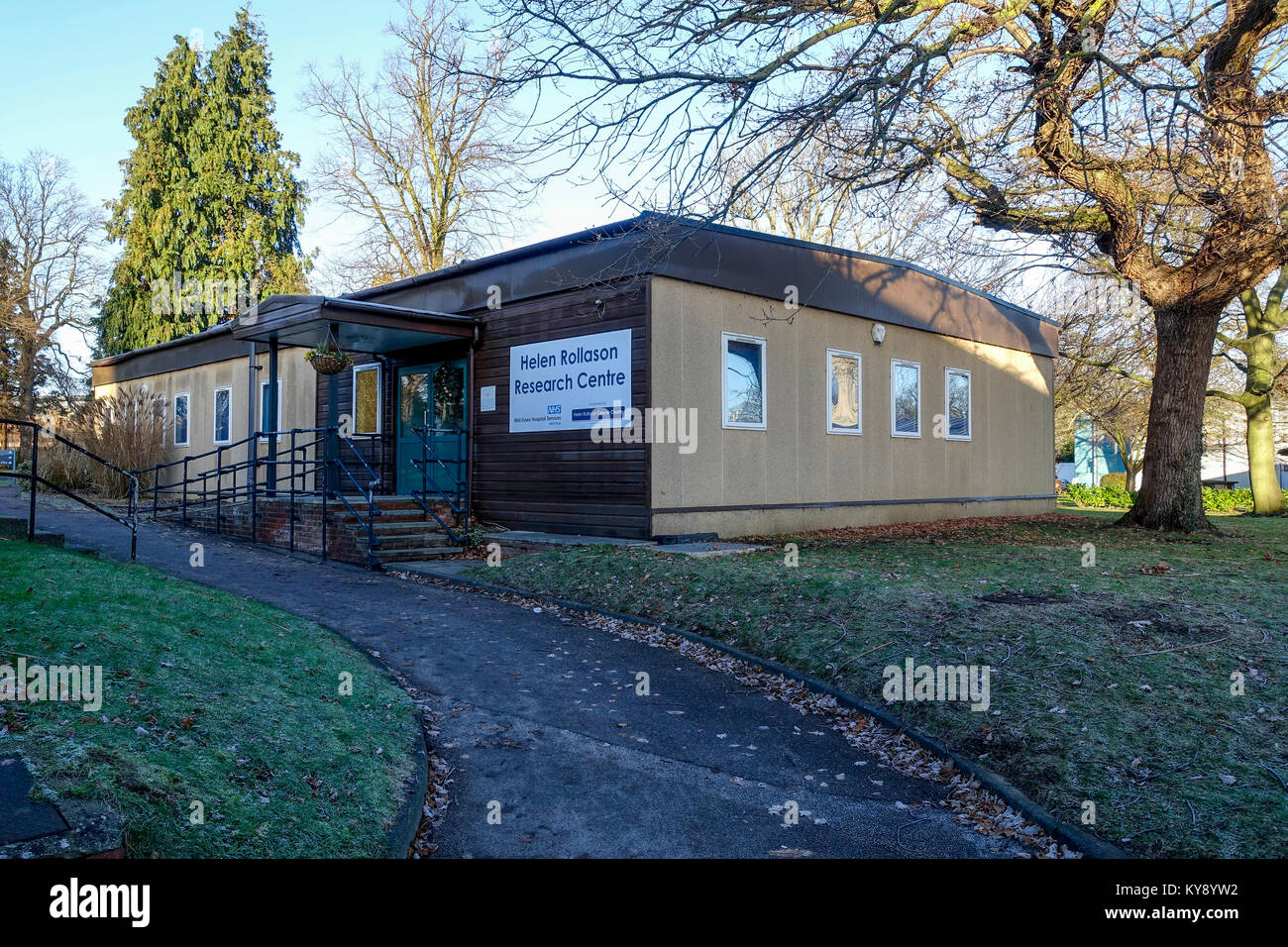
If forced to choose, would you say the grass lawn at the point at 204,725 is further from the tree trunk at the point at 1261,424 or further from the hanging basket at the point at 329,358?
the tree trunk at the point at 1261,424

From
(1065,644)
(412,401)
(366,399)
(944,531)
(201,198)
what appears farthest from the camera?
(201,198)

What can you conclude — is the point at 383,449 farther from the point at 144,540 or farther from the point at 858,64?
the point at 858,64

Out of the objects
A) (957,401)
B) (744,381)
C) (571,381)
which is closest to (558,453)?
(571,381)

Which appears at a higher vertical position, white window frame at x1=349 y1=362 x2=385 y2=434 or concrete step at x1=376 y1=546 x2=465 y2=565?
white window frame at x1=349 y1=362 x2=385 y2=434

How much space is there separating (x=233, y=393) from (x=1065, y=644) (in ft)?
65.7

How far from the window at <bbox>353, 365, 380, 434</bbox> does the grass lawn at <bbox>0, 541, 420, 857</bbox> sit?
32.9 feet

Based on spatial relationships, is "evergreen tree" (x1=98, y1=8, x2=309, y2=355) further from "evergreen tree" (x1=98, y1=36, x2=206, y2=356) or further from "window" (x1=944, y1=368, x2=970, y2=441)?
"window" (x1=944, y1=368, x2=970, y2=441)

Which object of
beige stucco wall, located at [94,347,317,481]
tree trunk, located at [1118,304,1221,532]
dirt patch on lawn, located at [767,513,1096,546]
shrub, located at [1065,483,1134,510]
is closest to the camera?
dirt patch on lawn, located at [767,513,1096,546]

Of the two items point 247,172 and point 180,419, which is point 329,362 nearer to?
point 180,419

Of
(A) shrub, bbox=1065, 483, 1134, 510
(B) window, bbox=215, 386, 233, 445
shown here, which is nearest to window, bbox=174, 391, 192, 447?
(B) window, bbox=215, 386, 233, 445

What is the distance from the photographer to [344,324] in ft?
44.9

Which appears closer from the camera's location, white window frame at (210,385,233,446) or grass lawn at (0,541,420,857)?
grass lawn at (0,541,420,857)

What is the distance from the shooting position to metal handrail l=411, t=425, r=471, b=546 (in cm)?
1314
